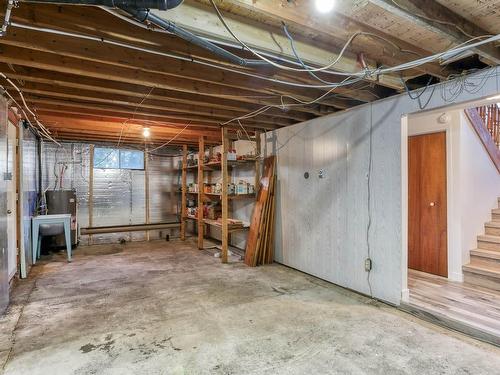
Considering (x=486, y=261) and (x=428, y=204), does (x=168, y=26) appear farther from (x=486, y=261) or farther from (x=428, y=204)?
(x=486, y=261)

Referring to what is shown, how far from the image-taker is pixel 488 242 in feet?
12.2

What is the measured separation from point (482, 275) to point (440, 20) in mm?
3002

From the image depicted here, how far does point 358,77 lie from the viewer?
245 centimetres

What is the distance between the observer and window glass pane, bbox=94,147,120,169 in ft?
21.1

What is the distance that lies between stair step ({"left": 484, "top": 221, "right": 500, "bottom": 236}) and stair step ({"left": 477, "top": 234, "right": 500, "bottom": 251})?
98 mm

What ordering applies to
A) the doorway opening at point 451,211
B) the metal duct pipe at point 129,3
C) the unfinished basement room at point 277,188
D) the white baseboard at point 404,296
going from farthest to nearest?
the doorway opening at point 451,211, the white baseboard at point 404,296, the unfinished basement room at point 277,188, the metal duct pipe at point 129,3

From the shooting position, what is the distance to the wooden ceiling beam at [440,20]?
1.64 metres

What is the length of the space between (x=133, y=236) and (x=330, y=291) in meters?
5.00

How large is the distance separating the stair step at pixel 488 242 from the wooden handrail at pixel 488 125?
1114 millimetres

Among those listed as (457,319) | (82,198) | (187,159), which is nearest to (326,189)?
(457,319)

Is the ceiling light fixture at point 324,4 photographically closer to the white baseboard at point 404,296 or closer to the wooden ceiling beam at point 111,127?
the white baseboard at point 404,296

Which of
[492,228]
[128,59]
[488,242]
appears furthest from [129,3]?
[492,228]

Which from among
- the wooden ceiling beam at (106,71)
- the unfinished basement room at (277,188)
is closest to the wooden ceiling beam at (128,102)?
the unfinished basement room at (277,188)

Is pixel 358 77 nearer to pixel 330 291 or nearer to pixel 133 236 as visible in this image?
pixel 330 291
